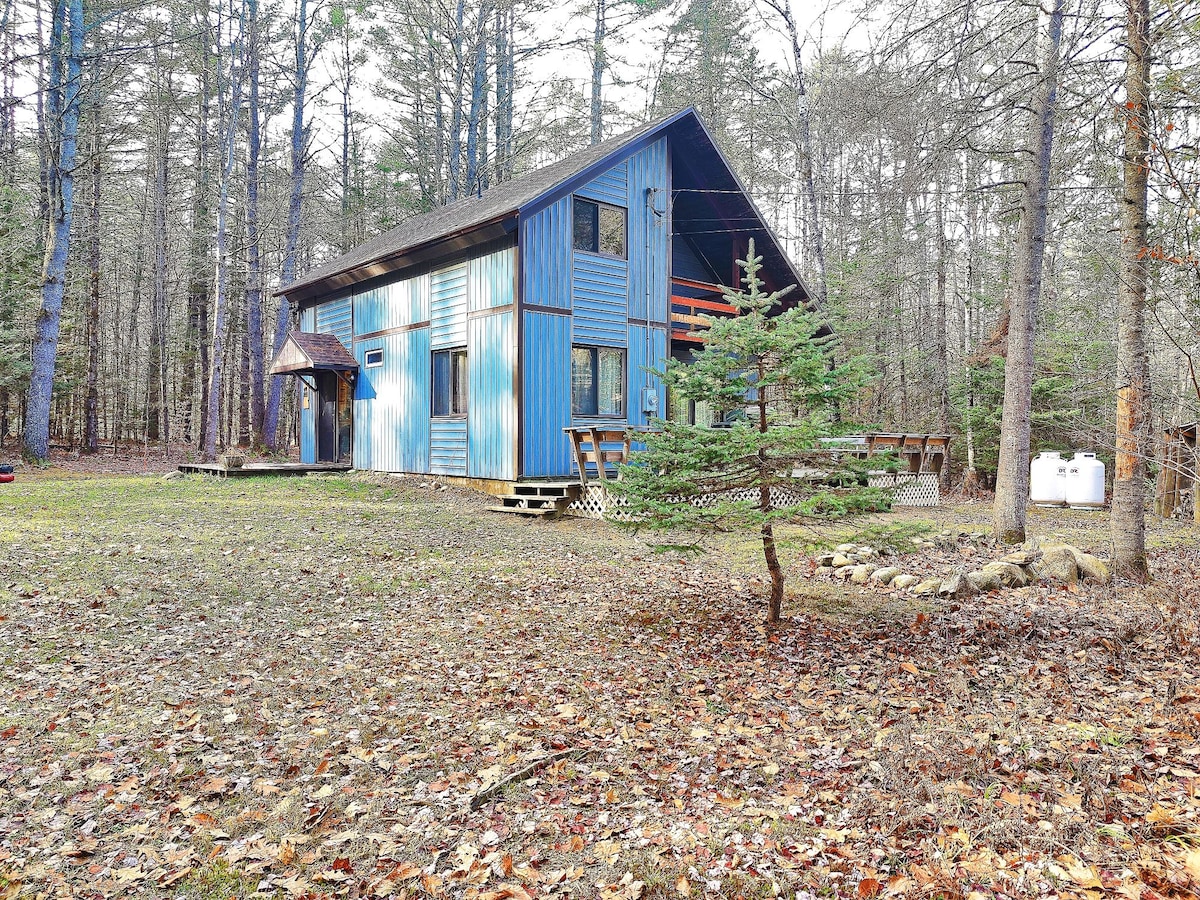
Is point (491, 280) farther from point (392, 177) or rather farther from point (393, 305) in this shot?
point (392, 177)

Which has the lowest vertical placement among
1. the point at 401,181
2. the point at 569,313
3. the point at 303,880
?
the point at 303,880

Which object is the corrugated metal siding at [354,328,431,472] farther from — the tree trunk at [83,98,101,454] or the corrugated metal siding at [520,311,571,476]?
the tree trunk at [83,98,101,454]

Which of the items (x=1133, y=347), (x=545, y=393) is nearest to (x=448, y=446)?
(x=545, y=393)

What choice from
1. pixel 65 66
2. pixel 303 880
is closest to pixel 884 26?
pixel 303 880

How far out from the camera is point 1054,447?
1939 cm

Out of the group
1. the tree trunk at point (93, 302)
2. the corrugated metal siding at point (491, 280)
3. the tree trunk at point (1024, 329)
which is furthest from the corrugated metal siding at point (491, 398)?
the tree trunk at point (93, 302)

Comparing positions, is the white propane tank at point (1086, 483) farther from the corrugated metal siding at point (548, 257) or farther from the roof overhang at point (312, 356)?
the roof overhang at point (312, 356)

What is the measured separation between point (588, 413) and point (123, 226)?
24.1 m

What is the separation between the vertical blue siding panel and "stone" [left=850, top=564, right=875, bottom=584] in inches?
605

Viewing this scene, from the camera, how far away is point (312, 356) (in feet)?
54.8

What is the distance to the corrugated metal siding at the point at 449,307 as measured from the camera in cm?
1432

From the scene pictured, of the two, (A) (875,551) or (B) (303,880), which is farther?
(A) (875,551)

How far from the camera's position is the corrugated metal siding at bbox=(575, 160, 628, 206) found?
14109 mm

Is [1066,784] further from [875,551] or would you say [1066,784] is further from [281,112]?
[281,112]
